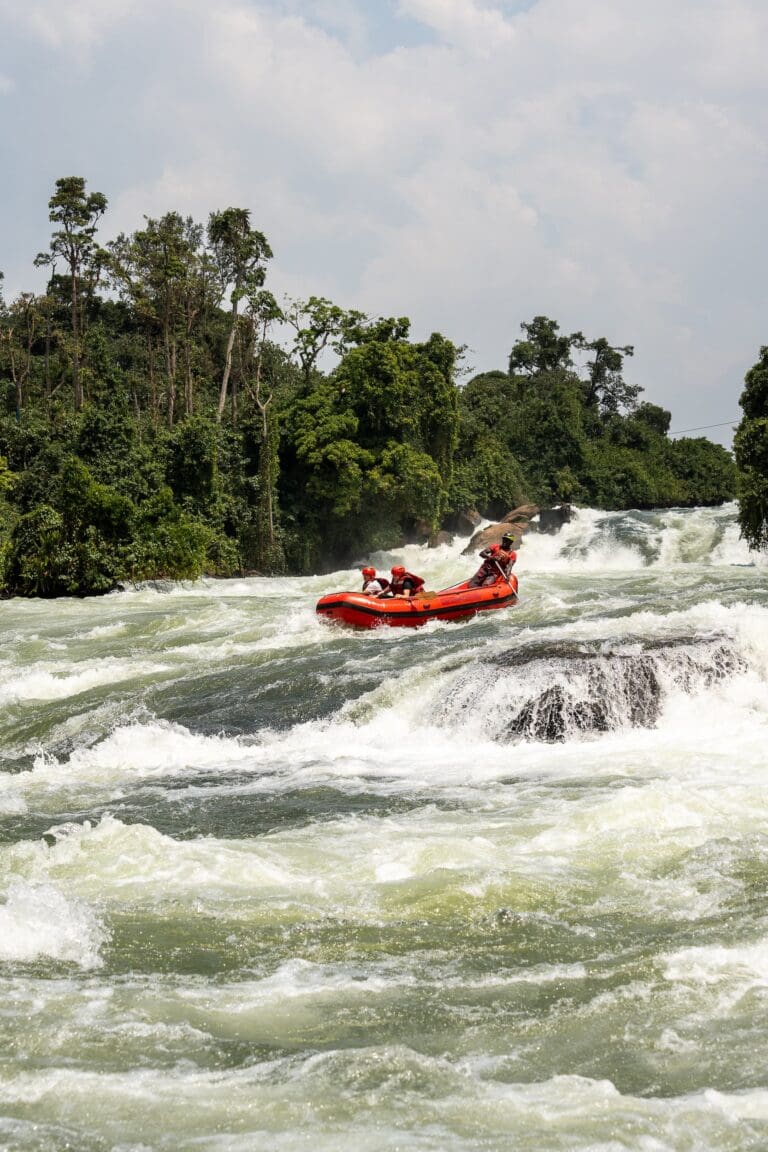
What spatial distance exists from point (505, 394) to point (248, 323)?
19.2m

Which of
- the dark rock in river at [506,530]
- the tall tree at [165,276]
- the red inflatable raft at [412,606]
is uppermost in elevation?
the tall tree at [165,276]

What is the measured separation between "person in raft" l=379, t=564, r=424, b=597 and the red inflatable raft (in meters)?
0.31

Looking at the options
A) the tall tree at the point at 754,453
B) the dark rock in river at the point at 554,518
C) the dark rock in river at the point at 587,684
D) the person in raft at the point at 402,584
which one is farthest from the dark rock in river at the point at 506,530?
the dark rock in river at the point at 587,684

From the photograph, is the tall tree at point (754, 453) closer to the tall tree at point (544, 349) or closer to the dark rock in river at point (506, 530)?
the dark rock in river at point (506, 530)

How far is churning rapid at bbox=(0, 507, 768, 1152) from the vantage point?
13.4ft

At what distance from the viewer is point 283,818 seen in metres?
8.16

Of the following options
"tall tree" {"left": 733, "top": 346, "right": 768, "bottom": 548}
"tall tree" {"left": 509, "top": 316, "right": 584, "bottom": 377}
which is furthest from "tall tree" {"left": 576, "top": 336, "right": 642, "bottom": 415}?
"tall tree" {"left": 733, "top": 346, "right": 768, "bottom": 548}

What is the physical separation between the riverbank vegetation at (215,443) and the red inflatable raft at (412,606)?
35.0 ft

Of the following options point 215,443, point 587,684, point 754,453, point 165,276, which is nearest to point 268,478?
point 215,443

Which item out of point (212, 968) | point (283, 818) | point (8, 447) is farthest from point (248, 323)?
point (212, 968)

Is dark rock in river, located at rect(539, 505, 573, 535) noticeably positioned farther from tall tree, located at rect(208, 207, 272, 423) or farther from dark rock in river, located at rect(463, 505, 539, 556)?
tall tree, located at rect(208, 207, 272, 423)

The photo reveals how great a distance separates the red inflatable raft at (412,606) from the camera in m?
16.5

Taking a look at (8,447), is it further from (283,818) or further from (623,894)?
(623,894)

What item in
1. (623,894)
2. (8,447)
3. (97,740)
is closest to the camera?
(623,894)
